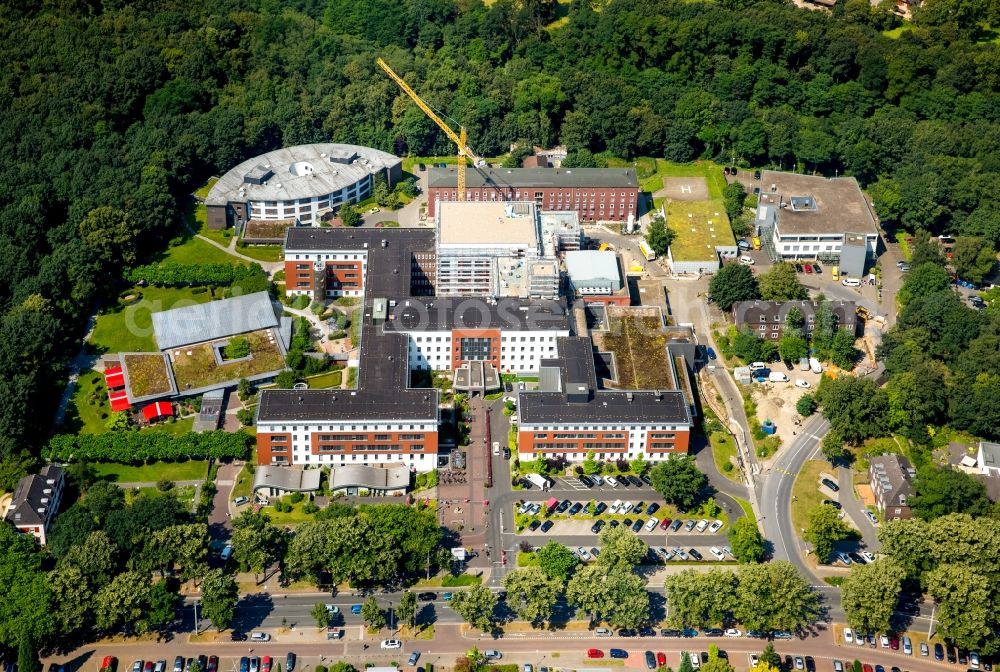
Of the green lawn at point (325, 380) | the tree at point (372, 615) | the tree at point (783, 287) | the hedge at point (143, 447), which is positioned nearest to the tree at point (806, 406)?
the tree at point (783, 287)

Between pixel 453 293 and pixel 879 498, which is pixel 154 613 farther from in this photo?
pixel 879 498

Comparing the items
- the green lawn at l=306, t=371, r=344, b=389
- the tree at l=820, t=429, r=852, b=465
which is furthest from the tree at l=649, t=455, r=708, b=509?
the green lawn at l=306, t=371, r=344, b=389

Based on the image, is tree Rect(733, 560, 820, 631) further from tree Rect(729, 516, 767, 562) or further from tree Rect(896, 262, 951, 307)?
tree Rect(896, 262, 951, 307)

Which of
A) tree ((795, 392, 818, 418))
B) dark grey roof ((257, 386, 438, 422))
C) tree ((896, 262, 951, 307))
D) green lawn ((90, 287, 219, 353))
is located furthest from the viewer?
tree ((896, 262, 951, 307))

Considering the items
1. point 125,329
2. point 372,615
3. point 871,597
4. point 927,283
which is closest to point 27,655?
point 372,615

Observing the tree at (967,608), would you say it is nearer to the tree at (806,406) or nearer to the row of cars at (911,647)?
the row of cars at (911,647)

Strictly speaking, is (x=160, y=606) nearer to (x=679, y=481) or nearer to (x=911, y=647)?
(x=679, y=481)

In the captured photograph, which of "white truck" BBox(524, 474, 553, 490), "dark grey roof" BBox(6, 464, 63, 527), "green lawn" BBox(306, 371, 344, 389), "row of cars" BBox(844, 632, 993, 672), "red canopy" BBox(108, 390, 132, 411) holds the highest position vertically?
"dark grey roof" BBox(6, 464, 63, 527)

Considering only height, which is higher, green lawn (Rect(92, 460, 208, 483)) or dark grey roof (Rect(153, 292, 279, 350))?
dark grey roof (Rect(153, 292, 279, 350))
